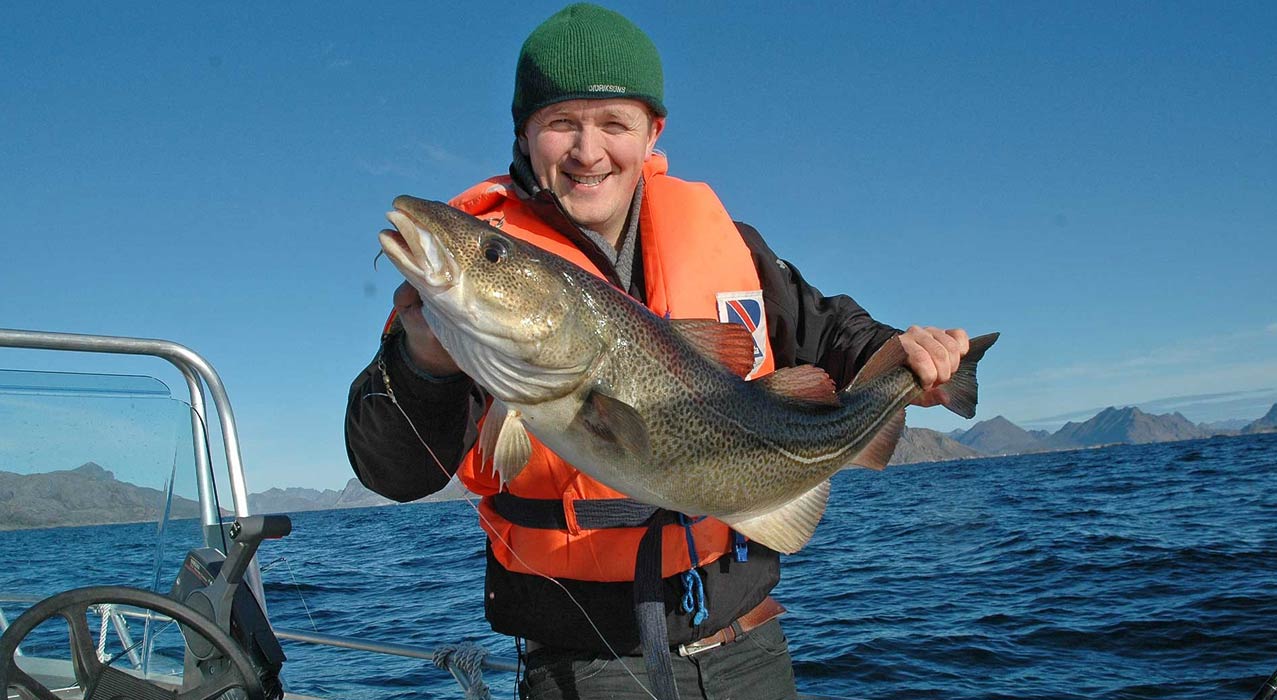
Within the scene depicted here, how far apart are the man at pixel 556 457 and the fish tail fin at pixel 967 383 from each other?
0.08 meters

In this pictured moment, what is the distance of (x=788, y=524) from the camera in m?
2.98

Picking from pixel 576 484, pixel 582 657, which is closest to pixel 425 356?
pixel 576 484

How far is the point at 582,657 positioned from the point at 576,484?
586 millimetres

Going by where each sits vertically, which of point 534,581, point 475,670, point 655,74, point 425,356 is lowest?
point 475,670

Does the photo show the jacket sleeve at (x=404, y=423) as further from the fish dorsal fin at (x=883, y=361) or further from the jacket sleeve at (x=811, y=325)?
the fish dorsal fin at (x=883, y=361)

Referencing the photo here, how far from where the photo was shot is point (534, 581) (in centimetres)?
297

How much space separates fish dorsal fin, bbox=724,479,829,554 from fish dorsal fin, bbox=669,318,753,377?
504mm

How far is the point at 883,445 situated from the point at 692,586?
3.07 ft

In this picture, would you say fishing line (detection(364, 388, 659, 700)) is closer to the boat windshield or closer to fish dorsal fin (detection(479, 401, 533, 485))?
fish dorsal fin (detection(479, 401, 533, 485))

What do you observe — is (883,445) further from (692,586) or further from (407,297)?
(407,297)

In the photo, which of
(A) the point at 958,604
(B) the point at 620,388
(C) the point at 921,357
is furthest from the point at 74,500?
(A) the point at 958,604

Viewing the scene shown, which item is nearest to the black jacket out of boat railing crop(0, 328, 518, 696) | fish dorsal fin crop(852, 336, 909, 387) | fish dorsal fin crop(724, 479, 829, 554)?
fish dorsal fin crop(852, 336, 909, 387)

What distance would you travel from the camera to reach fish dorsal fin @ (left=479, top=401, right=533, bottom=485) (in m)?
2.50

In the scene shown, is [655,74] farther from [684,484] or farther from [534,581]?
[534,581]
